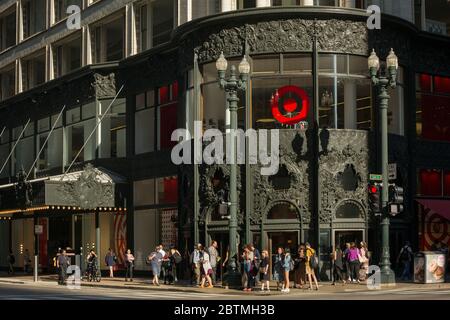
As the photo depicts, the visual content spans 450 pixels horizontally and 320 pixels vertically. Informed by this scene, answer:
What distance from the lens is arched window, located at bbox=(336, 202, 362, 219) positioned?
39812mm

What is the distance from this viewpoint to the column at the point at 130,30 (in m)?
50.1

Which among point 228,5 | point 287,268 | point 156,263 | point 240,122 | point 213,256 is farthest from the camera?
point 228,5

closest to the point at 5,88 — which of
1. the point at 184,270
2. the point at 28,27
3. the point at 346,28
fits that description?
the point at 28,27

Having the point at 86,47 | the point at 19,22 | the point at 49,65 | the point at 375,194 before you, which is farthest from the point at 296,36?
the point at 19,22

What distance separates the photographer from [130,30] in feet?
165

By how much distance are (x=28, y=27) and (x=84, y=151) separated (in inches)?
605

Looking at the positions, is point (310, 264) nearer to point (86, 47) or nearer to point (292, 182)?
point (292, 182)

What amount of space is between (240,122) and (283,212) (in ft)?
15.1

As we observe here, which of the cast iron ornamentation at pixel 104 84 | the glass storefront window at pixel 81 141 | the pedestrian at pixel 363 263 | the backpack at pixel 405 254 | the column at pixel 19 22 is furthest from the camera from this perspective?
the column at pixel 19 22

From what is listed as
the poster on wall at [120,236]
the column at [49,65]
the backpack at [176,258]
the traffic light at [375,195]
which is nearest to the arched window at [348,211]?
the traffic light at [375,195]

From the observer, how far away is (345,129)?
40281mm

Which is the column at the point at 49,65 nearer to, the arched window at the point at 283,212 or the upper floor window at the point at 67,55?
the upper floor window at the point at 67,55

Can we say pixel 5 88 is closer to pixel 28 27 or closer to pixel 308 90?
pixel 28 27

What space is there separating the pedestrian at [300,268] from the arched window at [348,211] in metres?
4.60
